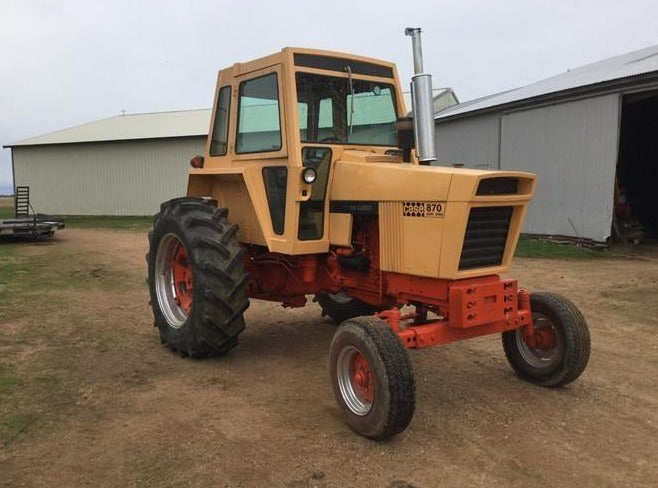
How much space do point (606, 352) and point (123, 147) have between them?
24.8 m

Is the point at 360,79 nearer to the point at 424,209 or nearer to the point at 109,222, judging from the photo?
the point at 424,209

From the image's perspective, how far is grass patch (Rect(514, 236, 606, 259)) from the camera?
12727 mm

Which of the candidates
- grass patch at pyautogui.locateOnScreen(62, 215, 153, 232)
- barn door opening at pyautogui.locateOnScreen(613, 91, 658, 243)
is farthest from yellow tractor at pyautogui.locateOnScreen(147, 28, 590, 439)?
grass patch at pyautogui.locateOnScreen(62, 215, 153, 232)

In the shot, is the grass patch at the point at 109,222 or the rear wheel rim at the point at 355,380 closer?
the rear wheel rim at the point at 355,380

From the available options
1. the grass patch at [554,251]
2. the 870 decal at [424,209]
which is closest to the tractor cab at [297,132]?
the 870 decal at [424,209]

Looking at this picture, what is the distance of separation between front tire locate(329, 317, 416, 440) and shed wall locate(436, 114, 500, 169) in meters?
13.6

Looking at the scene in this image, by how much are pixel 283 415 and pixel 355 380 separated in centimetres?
62

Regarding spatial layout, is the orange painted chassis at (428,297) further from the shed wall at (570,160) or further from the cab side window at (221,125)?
the shed wall at (570,160)

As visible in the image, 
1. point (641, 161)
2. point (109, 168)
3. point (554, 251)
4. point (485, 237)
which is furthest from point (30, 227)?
point (641, 161)

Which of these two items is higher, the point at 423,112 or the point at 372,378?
the point at 423,112

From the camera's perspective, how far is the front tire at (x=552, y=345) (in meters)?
4.65

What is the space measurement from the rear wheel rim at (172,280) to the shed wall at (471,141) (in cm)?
1238

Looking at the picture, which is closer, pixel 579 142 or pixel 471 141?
pixel 579 142

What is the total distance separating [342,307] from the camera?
6805 mm
